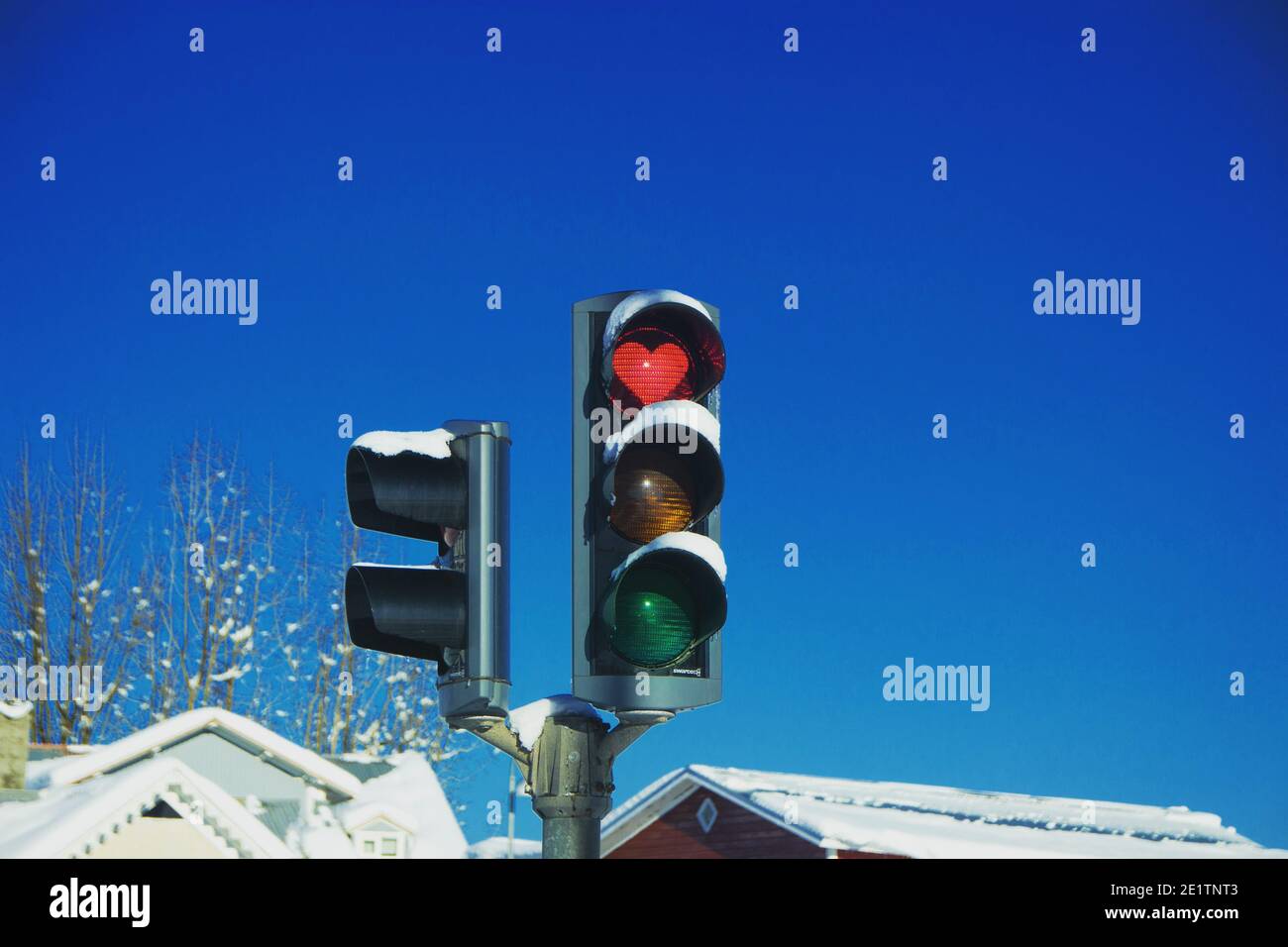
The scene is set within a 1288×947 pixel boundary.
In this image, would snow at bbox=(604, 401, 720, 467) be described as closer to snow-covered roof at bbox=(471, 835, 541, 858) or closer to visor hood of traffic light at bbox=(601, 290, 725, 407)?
visor hood of traffic light at bbox=(601, 290, 725, 407)

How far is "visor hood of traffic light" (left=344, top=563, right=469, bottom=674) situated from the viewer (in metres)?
3.44

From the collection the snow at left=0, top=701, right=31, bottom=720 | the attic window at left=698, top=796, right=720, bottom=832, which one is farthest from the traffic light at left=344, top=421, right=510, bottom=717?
the attic window at left=698, top=796, right=720, bottom=832

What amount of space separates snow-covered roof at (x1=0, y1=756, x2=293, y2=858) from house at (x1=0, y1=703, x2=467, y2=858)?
0.07 ft

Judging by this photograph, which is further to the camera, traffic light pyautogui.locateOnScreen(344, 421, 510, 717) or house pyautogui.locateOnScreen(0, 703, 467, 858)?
house pyautogui.locateOnScreen(0, 703, 467, 858)

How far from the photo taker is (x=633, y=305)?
3.45m

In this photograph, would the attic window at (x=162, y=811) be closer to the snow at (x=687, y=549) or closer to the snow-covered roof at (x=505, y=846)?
the snow-covered roof at (x=505, y=846)

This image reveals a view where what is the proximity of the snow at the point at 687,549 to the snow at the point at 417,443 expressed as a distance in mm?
477

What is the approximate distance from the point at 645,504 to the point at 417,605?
21.0 inches
